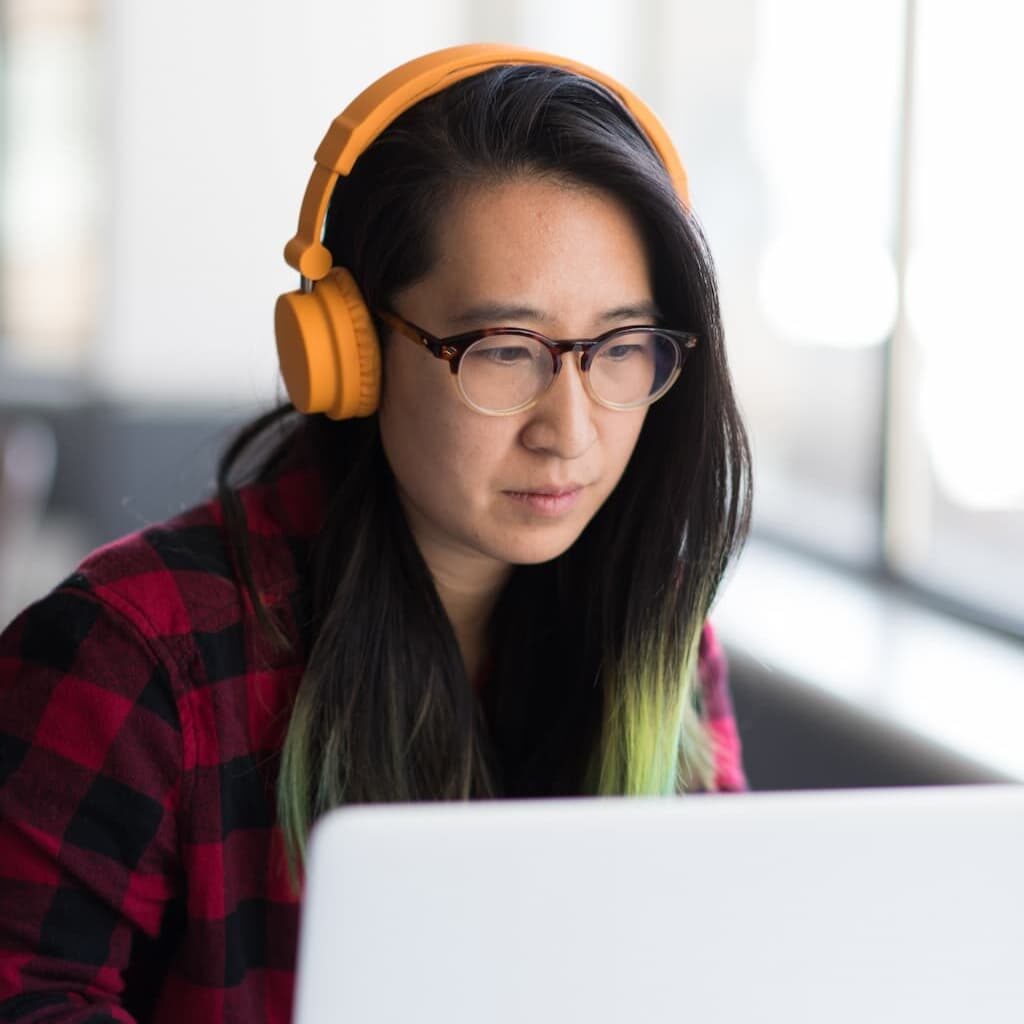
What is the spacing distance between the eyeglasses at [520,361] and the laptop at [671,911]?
51 centimetres

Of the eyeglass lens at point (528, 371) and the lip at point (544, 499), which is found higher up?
the eyeglass lens at point (528, 371)

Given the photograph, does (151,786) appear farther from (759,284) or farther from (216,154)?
(216,154)

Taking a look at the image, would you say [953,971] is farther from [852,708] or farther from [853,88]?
[853,88]

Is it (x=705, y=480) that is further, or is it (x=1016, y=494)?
(x=1016, y=494)

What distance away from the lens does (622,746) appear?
4.03 ft

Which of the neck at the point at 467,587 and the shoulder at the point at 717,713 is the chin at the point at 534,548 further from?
the shoulder at the point at 717,713

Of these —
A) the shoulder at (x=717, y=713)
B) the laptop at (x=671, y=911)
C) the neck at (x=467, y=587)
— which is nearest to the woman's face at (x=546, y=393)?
the neck at (x=467, y=587)

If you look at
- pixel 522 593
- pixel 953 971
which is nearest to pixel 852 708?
pixel 522 593

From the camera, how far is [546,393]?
1.06 m

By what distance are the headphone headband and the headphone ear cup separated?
0.08 ft

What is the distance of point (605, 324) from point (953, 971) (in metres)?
0.59

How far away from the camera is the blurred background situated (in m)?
2.17

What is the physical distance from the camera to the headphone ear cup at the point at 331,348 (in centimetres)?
108

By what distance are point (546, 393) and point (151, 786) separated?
1.31ft
